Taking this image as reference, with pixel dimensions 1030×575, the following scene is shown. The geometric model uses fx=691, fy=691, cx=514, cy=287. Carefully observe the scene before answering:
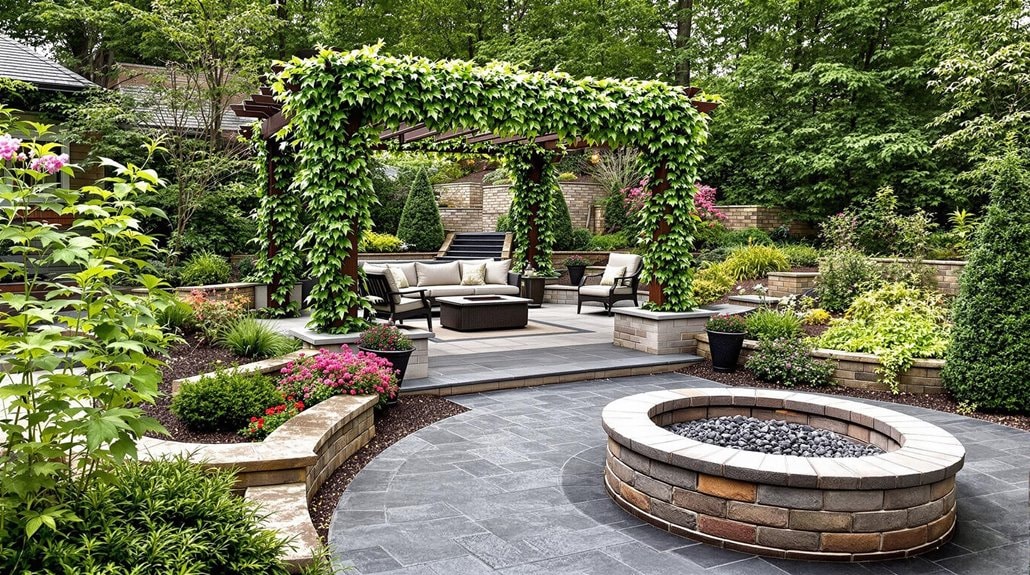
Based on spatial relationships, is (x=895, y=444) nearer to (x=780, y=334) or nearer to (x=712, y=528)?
(x=712, y=528)

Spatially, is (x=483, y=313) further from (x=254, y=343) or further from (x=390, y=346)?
(x=254, y=343)

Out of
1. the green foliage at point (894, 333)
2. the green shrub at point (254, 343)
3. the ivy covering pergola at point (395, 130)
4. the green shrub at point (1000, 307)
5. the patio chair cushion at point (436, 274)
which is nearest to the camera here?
the green shrub at point (1000, 307)

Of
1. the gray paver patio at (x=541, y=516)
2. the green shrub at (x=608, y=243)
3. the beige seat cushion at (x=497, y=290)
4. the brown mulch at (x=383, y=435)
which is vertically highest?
the green shrub at (x=608, y=243)

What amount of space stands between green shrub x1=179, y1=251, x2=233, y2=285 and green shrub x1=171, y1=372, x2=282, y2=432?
6.40 metres

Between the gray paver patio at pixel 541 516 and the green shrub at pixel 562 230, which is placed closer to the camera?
the gray paver patio at pixel 541 516

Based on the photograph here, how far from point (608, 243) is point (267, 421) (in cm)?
1327

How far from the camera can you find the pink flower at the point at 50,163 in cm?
254

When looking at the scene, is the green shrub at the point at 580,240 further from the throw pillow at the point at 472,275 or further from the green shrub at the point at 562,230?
the throw pillow at the point at 472,275

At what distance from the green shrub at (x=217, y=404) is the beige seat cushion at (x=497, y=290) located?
749 centimetres

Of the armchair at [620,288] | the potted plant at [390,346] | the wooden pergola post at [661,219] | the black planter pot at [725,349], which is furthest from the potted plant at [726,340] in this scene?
the armchair at [620,288]

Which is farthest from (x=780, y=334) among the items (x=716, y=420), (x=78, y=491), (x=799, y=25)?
(x=799, y=25)

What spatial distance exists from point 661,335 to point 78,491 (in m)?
7.03

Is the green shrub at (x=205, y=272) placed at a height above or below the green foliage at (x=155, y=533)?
above

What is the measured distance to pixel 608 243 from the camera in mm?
17172
